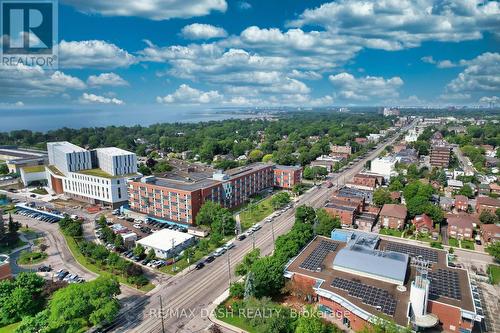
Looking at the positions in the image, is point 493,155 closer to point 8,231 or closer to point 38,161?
point 8,231

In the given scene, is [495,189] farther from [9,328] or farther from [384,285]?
[9,328]

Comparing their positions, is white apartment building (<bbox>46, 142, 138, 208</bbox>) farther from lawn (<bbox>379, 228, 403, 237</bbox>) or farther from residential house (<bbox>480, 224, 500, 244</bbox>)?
residential house (<bbox>480, 224, 500, 244</bbox>)

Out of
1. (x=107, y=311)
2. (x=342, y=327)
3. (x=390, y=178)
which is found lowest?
(x=342, y=327)

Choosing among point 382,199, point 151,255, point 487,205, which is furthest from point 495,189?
point 151,255

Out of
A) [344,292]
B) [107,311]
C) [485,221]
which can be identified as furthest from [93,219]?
[485,221]

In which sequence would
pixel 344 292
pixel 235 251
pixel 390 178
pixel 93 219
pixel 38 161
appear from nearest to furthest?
pixel 344 292, pixel 235 251, pixel 93 219, pixel 390 178, pixel 38 161

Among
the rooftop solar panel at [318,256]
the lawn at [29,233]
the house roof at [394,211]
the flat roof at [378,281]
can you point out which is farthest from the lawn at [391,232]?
the lawn at [29,233]
